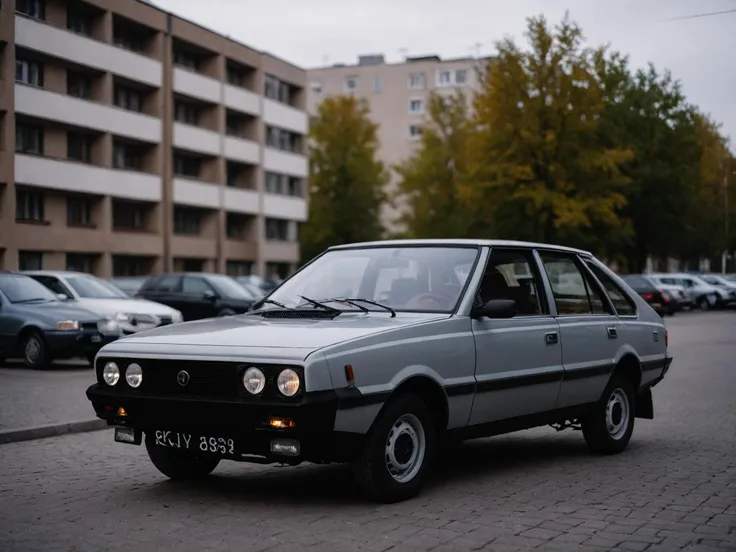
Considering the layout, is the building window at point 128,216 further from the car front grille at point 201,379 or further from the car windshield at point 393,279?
the car front grille at point 201,379

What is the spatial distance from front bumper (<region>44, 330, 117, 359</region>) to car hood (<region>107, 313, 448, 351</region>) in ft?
36.7

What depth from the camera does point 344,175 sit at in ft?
228

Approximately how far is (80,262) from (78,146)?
5.43 m

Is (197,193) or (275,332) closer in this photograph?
(275,332)

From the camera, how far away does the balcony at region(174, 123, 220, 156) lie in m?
56.0

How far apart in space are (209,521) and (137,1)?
49.8 meters

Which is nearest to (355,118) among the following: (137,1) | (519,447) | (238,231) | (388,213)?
(238,231)

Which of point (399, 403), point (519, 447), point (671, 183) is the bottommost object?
point (519, 447)

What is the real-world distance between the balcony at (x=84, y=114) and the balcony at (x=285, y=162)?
40.1ft

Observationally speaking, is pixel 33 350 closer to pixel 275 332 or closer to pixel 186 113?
pixel 275 332

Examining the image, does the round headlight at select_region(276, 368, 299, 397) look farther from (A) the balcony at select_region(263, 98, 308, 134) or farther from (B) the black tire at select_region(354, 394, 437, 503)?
(A) the balcony at select_region(263, 98, 308, 134)

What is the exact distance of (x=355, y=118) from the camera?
6900cm

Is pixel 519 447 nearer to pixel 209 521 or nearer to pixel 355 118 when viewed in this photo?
pixel 209 521

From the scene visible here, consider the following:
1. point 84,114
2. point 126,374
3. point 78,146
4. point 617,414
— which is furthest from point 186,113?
point 126,374
